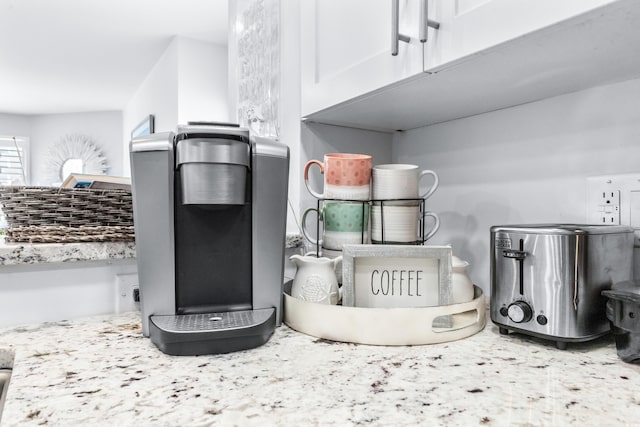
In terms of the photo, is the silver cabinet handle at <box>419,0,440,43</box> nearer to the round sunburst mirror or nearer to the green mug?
the green mug

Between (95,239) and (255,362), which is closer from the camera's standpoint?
(255,362)

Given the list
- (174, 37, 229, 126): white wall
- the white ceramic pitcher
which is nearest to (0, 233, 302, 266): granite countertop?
the white ceramic pitcher

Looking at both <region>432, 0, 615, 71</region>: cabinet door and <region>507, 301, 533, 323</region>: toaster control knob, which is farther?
<region>507, 301, 533, 323</region>: toaster control knob

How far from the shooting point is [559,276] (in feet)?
2.18

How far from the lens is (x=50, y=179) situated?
573cm

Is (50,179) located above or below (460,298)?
above

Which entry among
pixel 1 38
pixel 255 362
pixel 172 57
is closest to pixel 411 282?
pixel 255 362

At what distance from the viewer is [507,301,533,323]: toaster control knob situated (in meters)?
0.70

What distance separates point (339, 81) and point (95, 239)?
2.05 feet

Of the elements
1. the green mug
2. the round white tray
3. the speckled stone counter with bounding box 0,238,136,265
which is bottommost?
the round white tray

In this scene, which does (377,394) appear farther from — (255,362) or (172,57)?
(172,57)

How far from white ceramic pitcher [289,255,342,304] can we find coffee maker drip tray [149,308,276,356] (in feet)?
0.31

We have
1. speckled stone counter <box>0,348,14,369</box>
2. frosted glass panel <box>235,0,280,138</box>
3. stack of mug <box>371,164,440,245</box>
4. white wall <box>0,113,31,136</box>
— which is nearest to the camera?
speckled stone counter <box>0,348,14,369</box>

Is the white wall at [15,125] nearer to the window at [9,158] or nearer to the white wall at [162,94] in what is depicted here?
the window at [9,158]
